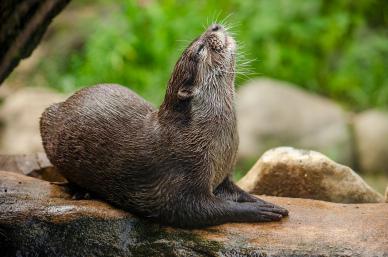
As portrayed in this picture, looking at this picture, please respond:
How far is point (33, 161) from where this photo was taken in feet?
17.8

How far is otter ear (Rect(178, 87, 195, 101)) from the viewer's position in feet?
13.0

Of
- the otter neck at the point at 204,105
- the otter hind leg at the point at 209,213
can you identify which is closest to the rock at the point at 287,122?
the otter neck at the point at 204,105

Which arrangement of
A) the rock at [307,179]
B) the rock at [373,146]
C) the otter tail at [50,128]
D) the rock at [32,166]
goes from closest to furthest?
the otter tail at [50,128], the rock at [307,179], the rock at [32,166], the rock at [373,146]

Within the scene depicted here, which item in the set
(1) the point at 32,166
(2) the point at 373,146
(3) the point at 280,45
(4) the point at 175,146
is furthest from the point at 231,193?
(3) the point at 280,45

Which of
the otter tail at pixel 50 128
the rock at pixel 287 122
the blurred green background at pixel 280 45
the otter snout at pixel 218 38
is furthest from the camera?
the blurred green background at pixel 280 45

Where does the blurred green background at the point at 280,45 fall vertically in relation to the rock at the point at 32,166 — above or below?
above

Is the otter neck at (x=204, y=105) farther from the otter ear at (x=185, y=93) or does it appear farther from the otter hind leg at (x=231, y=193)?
the otter hind leg at (x=231, y=193)

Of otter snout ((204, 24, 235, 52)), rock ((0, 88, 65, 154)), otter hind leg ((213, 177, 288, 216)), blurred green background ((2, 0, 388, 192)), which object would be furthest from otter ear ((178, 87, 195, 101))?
blurred green background ((2, 0, 388, 192))

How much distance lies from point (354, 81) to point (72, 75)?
377 cm

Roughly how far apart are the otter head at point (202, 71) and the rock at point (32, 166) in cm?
161

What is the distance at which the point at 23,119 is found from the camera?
29.9ft

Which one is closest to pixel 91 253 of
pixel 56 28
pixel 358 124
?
pixel 358 124

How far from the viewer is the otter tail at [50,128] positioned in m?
4.48

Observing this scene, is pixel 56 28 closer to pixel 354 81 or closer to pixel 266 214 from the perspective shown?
pixel 354 81
